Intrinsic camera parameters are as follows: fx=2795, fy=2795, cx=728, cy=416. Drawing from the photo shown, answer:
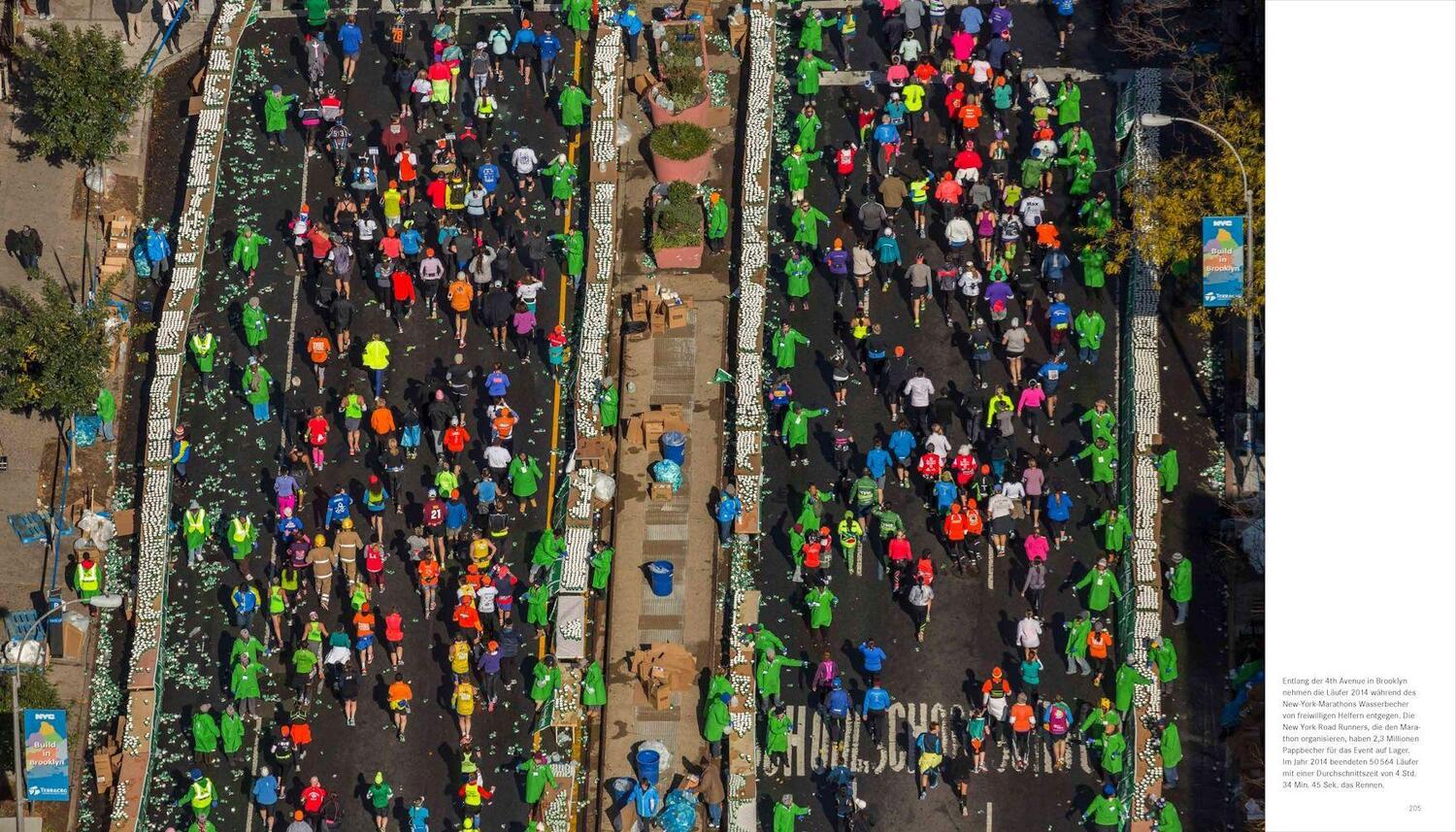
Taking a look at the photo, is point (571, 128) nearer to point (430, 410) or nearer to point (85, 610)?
point (430, 410)

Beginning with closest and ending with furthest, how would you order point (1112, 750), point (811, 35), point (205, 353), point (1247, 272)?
point (1112, 750)
point (1247, 272)
point (205, 353)
point (811, 35)

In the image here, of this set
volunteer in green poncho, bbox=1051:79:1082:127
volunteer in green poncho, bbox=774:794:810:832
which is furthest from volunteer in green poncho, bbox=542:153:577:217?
volunteer in green poncho, bbox=774:794:810:832

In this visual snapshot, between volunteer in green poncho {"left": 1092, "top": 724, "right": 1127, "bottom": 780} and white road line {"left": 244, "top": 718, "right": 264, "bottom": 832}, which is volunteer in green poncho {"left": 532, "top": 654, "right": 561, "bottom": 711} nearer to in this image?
white road line {"left": 244, "top": 718, "right": 264, "bottom": 832}

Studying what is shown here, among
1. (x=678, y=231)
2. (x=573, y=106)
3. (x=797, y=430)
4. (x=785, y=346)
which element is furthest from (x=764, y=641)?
(x=573, y=106)

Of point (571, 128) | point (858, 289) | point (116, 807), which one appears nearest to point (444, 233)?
point (571, 128)

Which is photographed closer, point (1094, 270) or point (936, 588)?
point (936, 588)

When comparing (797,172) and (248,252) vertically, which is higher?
(797,172)

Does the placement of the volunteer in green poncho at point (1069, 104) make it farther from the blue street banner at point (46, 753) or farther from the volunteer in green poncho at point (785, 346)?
the blue street banner at point (46, 753)

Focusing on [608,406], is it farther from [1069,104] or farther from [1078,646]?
[1069,104]
